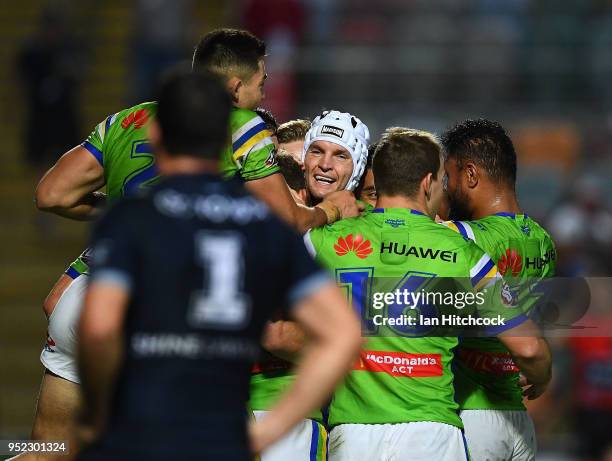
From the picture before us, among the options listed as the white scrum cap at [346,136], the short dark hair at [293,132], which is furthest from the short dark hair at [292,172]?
the short dark hair at [293,132]

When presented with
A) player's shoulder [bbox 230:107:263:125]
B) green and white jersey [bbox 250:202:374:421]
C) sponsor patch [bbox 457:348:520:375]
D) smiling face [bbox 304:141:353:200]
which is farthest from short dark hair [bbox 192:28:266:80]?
sponsor patch [bbox 457:348:520:375]

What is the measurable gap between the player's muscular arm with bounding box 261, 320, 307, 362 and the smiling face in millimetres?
1021

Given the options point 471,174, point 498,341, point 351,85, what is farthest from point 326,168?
point 351,85

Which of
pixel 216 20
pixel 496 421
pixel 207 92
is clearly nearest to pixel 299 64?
pixel 216 20

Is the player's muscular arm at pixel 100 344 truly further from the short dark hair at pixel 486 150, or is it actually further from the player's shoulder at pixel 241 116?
the short dark hair at pixel 486 150

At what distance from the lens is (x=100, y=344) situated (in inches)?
129

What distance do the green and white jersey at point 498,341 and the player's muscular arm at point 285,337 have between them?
0.92 m

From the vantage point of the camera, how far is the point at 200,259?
11.1 feet

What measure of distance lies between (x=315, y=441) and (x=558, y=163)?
9.84m

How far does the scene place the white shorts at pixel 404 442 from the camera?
18.0 feet

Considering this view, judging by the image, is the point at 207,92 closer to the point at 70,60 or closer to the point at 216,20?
the point at 70,60

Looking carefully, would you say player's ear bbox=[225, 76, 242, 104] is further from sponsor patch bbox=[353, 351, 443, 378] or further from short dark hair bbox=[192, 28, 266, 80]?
sponsor patch bbox=[353, 351, 443, 378]

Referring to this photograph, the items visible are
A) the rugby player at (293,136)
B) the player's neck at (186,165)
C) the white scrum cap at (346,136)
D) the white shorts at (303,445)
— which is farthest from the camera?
the rugby player at (293,136)

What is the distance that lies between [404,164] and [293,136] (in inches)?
66.4
